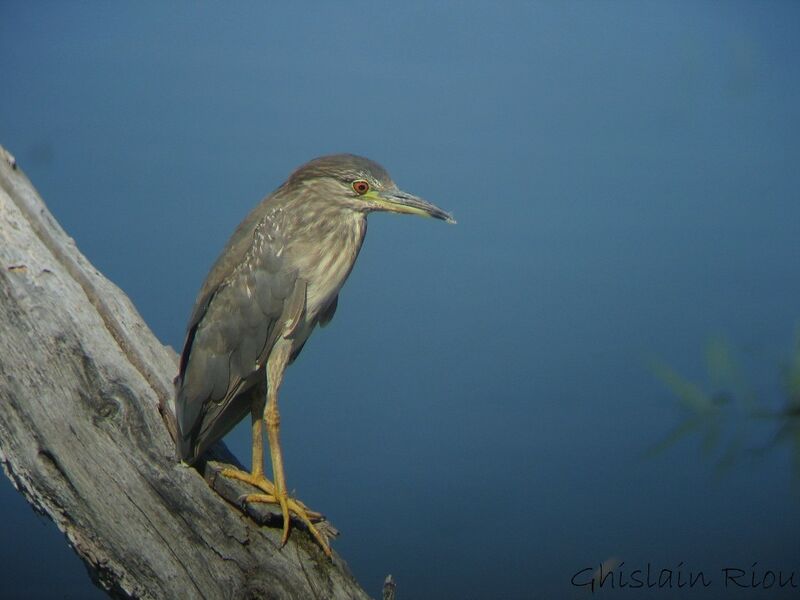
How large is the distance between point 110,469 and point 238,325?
59 cm

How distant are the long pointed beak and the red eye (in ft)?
0.15

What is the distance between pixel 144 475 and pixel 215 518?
24 centimetres

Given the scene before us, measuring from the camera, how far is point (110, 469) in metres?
2.26

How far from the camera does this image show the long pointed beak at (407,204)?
2.72 meters

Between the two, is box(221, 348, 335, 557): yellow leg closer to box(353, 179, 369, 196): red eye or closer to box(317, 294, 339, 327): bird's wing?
box(317, 294, 339, 327): bird's wing

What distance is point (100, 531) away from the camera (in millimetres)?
2197

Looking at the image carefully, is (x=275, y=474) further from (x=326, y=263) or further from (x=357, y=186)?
(x=357, y=186)

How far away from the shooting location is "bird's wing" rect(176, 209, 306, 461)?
255 centimetres

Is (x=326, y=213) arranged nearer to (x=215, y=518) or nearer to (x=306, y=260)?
(x=306, y=260)

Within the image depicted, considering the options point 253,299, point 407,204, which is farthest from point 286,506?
point 407,204

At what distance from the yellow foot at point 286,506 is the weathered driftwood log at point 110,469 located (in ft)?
0.13

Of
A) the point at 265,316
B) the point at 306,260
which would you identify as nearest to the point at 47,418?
the point at 265,316

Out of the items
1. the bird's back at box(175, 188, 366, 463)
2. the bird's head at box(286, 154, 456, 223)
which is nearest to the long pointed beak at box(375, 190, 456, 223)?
the bird's head at box(286, 154, 456, 223)

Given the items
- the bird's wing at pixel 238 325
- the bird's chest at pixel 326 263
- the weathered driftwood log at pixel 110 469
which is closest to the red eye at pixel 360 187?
the bird's chest at pixel 326 263
